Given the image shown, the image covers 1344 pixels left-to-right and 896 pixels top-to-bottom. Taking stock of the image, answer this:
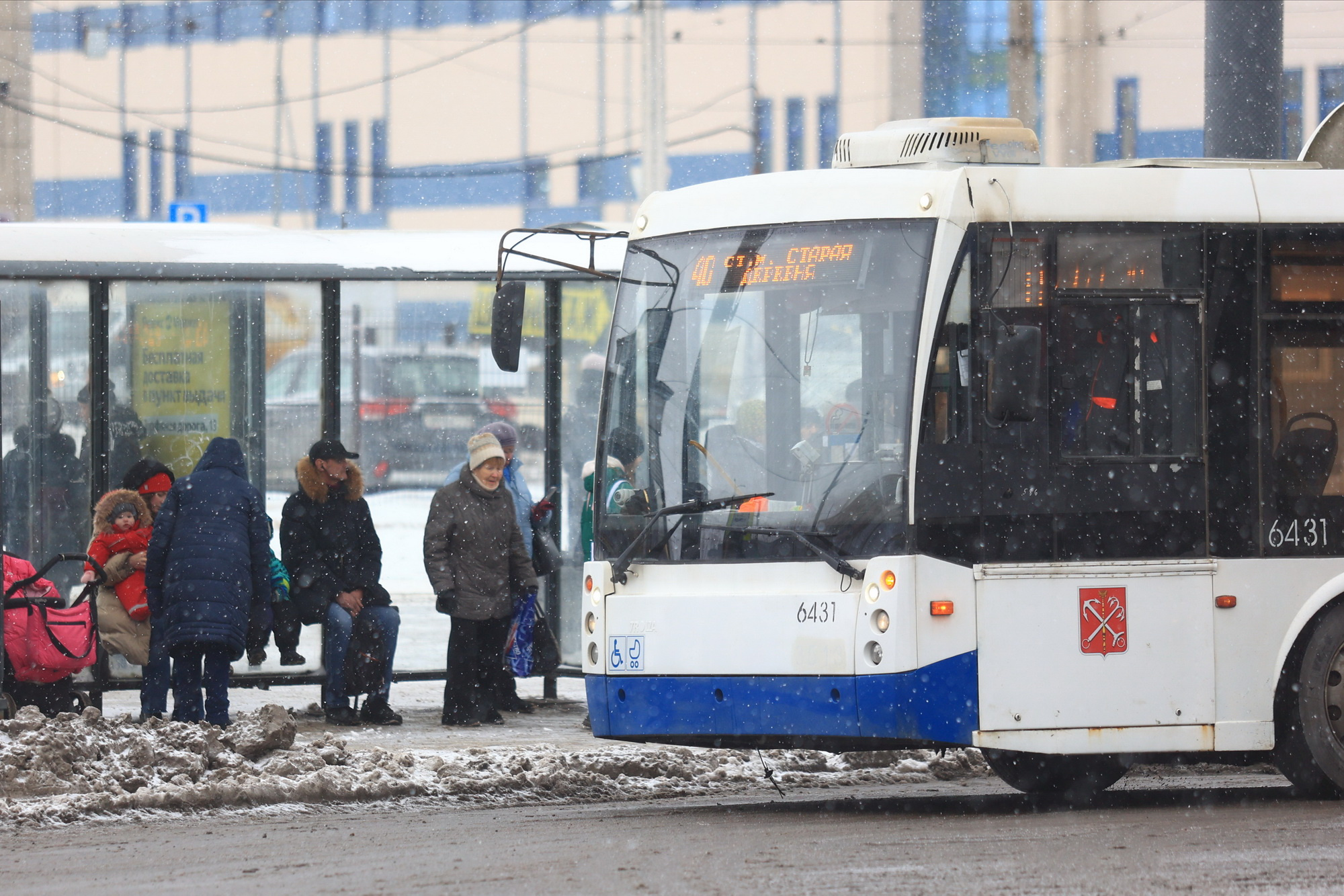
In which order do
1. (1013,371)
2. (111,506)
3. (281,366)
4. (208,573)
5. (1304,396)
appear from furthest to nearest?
(281,366) < (111,506) < (208,573) < (1304,396) < (1013,371)

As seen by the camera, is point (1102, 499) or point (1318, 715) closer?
point (1102, 499)

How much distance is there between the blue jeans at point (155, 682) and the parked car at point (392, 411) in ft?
6.05

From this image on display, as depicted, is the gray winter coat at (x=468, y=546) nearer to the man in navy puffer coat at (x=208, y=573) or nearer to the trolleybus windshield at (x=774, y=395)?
the man in navy puffer coat at (x=208, y=573)

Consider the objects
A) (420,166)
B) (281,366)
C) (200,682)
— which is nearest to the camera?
(200,682)

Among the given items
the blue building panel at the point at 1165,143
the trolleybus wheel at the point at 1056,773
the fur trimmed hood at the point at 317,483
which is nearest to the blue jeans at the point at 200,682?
the fur trimmed hood at the point at 317,483

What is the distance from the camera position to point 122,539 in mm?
10867

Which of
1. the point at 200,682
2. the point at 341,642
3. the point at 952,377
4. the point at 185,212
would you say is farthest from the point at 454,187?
the point at 952,377

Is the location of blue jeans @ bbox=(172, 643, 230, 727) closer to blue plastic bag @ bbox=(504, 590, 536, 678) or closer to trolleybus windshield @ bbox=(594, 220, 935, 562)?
blue plastic bag @ bbox=(504, 590, 536, 678)

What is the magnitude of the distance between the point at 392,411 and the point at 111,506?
2231 mm

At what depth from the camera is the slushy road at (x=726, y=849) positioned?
20.7 ft

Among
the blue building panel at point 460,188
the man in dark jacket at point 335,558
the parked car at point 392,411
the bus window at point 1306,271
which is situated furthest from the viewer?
the blue building panel at point 460,188

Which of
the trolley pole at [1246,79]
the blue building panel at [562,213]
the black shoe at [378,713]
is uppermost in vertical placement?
the blue building panel at [562,213]

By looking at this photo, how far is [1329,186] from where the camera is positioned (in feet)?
27.7

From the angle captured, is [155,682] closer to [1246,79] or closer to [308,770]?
A: [308,770]
